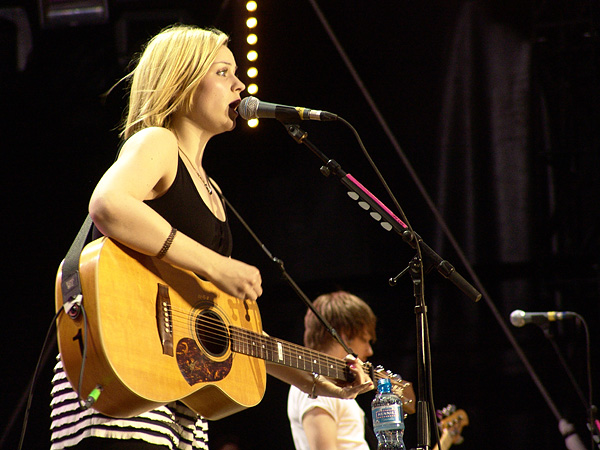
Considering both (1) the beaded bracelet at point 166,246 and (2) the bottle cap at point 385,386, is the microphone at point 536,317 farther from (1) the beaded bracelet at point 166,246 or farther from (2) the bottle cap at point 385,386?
(1) the beaded bracelet at point 166,246

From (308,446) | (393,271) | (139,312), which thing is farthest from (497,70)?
(139,312)

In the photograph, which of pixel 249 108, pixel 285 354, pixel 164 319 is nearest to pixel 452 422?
pixel 285 354

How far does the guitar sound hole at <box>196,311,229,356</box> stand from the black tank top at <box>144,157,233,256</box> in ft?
0.79

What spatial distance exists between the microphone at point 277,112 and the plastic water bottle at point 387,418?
3.32 feet

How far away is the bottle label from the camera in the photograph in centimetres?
225

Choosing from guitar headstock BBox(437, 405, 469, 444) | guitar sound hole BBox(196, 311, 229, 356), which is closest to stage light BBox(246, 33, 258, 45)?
guitar sound hole BBox(196, 311, 229, 356)

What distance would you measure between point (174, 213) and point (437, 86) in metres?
3.53

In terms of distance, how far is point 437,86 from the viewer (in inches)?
201

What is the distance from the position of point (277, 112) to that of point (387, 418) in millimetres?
1110

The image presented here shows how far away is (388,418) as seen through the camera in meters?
2.26

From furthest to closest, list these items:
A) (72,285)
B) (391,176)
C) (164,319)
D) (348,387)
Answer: (391,176)
(348,387)
(164,319)
(72,285)

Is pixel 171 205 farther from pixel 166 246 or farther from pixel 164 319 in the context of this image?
pixel 164 319

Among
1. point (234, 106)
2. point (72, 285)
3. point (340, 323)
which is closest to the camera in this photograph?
point (72, 285)

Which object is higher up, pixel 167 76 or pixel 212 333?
pixel 167 76
